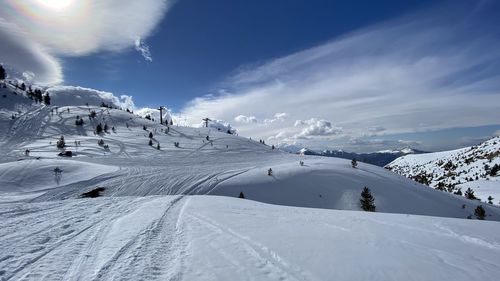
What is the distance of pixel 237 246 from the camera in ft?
23.0

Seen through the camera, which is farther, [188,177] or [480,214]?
[480,214]

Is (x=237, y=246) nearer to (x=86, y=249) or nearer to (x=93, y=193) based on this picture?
(x=86, y=249)

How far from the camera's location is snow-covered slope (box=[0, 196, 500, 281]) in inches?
217

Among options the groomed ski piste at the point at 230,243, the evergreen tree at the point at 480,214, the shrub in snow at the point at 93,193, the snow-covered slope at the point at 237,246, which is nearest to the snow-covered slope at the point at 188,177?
the shrub in snow at the point at 93,193

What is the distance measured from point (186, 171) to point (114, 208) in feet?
79.5

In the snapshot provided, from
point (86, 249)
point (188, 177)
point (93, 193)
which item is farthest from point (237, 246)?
point (188, 177)

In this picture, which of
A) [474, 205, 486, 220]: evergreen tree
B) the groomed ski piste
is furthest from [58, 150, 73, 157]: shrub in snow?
[474, 205, 486, 220]: evergreen tree

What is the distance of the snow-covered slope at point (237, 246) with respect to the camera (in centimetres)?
552

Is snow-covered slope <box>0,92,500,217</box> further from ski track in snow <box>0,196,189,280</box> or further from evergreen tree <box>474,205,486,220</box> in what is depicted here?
ski track in snow <box>0,196,189,280</box>

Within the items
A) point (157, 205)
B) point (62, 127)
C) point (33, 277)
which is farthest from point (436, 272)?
point (62, 127)

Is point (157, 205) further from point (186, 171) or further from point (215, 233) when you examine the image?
point (186, 171)

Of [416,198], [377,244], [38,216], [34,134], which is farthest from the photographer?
[34,134]

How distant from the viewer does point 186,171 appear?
117ft

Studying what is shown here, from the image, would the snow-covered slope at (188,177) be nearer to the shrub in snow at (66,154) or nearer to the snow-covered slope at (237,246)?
the shrub in snow at (66,154)
